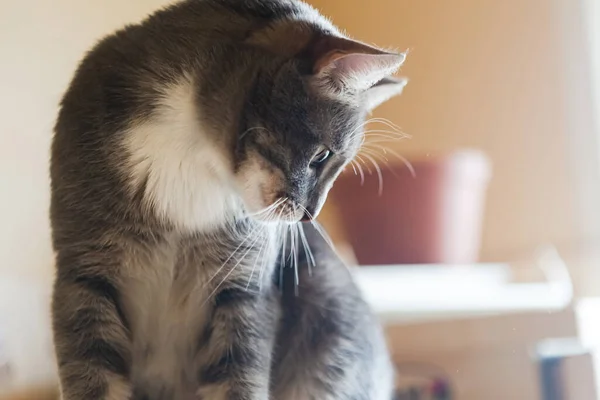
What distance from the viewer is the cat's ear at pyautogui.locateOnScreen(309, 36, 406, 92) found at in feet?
2.55

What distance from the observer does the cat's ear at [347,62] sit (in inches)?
30.5

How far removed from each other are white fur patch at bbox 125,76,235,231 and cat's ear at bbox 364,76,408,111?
24 cm

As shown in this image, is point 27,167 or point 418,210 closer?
point 27,167

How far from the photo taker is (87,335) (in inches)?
34.9

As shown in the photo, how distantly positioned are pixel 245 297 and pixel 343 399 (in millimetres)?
233

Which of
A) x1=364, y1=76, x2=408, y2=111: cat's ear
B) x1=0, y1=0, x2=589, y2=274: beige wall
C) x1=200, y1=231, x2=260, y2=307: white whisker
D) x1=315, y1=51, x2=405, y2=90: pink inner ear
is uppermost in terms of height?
x1=0, y1=0, x2=589, y2=274: beige wall

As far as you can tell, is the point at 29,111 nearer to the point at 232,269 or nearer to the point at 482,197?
the point at 232,269

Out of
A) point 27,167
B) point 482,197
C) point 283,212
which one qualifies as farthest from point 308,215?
point 482,197

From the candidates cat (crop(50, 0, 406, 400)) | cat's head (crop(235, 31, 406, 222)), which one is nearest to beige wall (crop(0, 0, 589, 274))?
cat (crop(50, 0, 406, 400))

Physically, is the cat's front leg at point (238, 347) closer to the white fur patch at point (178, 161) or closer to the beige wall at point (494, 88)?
the white fur patch at point (178, 161)

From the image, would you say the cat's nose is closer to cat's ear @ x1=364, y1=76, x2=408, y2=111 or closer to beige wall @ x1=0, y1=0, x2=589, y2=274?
cat's ear @ x1=364, y1=76, x2=408, y2=111

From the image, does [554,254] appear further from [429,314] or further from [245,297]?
[245,297]

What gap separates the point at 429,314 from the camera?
1.55 meters

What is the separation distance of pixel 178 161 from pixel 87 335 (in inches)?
10.1
